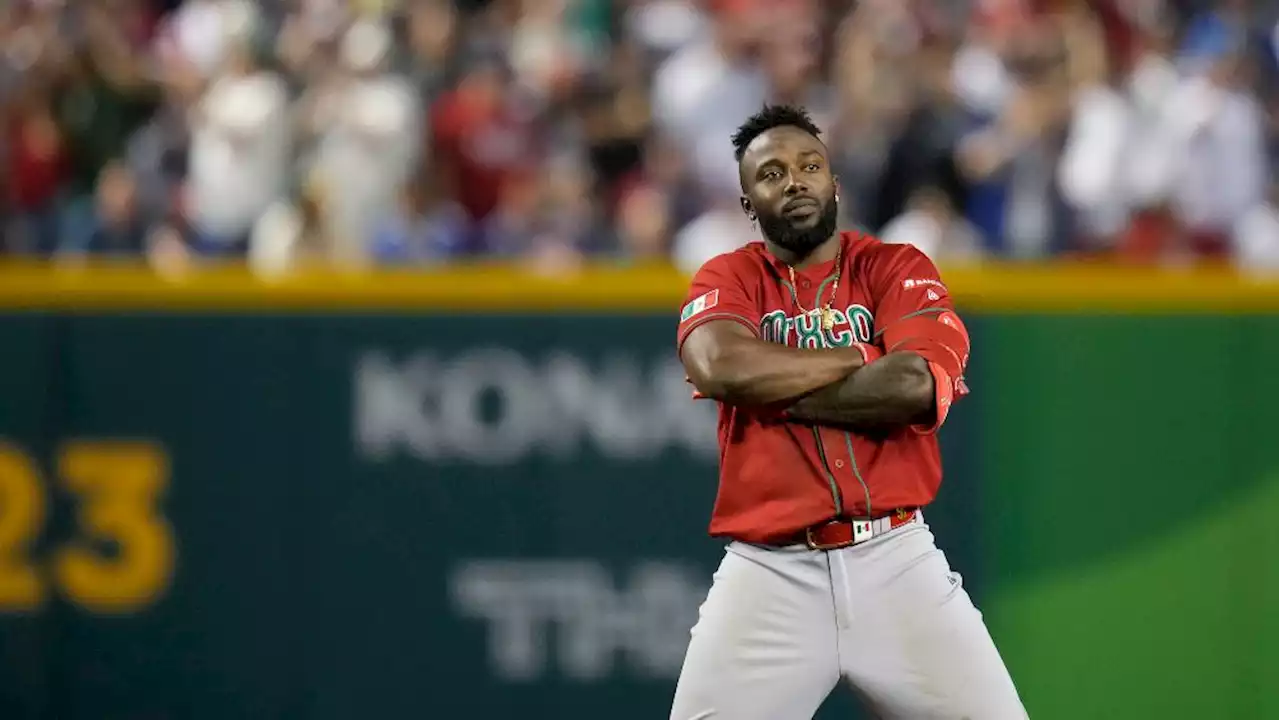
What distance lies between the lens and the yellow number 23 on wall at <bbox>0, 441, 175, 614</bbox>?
7.20m

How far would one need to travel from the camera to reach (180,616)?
23.6ft

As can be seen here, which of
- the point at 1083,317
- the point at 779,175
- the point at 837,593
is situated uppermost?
the point at 779,175

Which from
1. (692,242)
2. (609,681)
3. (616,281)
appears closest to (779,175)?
(616,281)

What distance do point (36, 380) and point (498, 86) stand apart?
11.1 feet

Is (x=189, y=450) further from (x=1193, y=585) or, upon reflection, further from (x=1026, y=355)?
(x=1193, y=585)

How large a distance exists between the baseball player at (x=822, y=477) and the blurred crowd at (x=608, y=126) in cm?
374

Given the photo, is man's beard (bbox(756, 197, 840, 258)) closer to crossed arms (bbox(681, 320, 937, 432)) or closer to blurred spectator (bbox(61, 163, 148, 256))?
crossed arms (bbox(681, 320, 937, 432))

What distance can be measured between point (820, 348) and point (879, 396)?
0.23m

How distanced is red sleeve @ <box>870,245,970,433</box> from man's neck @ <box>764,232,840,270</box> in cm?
12

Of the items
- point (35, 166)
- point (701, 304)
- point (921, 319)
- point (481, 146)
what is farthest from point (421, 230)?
point (921, 319)

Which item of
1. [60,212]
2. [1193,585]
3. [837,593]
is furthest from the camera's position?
[60,212]

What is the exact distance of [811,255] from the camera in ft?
15.8

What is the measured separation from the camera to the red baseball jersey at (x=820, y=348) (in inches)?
182

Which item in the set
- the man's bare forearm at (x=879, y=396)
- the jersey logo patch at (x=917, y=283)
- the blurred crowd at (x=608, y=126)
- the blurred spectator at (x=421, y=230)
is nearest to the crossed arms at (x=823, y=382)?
the man's bare forearm at (x=879, y=396)
